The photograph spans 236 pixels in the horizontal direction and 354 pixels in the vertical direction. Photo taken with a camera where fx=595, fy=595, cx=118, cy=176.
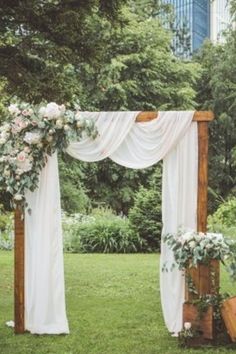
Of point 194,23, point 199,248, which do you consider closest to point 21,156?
point 199,248

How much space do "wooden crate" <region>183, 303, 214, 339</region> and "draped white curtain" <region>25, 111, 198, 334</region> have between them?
48 cm

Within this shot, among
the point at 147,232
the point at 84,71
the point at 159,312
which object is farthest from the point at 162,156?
the point at 84,71

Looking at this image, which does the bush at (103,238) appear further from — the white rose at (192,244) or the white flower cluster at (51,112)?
the white rose at (192,244)

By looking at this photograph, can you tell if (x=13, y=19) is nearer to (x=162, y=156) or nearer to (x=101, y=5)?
(x=101, y=5)

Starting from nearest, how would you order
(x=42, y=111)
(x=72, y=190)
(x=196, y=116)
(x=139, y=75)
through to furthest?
(x=42, y=111)
(x=196, y=116)
(x=72, y=190)
(x=139, y=75)

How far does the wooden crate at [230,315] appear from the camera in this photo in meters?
5.28

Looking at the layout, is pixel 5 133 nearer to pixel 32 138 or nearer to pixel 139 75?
pixel 32 138

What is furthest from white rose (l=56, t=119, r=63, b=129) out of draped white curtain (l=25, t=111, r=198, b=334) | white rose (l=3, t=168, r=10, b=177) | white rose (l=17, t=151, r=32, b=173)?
white rose (l=3, t=168, r=10, b=177)

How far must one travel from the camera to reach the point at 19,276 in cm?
597

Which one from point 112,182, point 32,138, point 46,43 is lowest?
point 112,182

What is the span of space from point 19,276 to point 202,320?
1.87 meters

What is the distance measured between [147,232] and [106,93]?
8.17 m

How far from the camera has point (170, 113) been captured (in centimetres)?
591

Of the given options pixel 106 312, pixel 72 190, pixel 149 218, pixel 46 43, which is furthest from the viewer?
pixel 72 190
